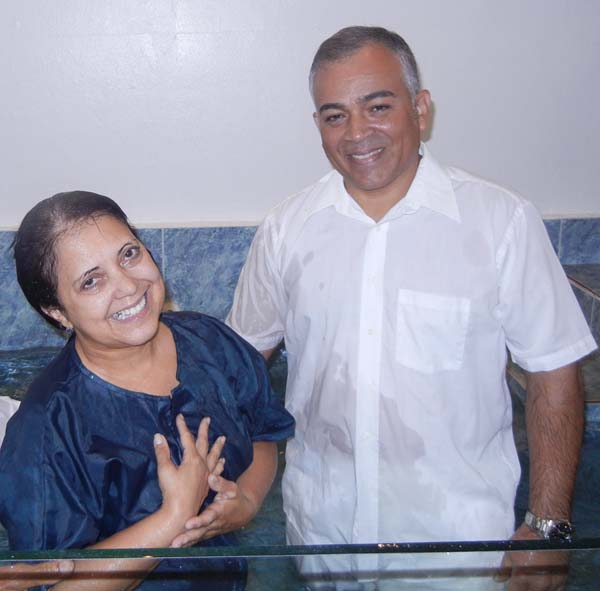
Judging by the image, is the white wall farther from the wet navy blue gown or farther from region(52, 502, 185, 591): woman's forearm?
region(52, 502, 185, 591): woman's forearm

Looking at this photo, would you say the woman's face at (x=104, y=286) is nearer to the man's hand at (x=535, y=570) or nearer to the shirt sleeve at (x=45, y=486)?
the shirt sleeve at (x=45, y=486)

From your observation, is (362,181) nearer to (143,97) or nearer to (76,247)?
(76,247)

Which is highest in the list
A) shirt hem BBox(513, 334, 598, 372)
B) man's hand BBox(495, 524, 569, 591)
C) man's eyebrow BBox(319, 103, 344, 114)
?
man's eyebrow BBox(319, 103, 344, 114)

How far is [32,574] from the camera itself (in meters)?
0.85

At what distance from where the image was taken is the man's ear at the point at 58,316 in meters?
1.17

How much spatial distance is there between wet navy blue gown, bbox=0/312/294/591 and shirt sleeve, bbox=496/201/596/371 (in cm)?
52

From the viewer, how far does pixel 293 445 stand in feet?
5.24

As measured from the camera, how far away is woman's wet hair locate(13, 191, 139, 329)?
3.64ft

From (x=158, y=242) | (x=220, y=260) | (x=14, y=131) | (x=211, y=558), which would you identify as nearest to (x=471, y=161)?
(x=220, y=260)

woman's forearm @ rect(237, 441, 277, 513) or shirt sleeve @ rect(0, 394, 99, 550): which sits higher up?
shirt sleeve @ rect(0, 394, 99, 550)

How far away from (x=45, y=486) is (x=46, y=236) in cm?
38

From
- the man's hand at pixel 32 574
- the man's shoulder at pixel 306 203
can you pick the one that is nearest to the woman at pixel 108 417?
the man's hand at pixel 32 574

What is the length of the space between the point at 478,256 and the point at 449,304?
0.11m

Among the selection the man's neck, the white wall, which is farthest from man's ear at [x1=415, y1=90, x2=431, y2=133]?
the white wall
